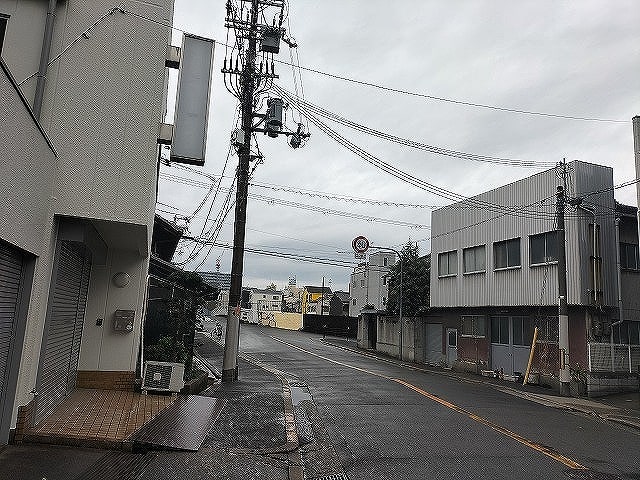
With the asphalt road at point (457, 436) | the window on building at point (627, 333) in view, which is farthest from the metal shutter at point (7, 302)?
the window on building at point (627, 333)

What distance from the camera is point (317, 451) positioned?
28.1 feet

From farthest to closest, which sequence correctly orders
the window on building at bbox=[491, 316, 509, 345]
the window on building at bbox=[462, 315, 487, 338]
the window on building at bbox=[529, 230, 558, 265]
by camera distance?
the window on building at bbox=[462, 315, 487, 338]
the window on building at bbox=[491, 316, 509, 345]
the window on building at bbox=[529, 230, 558, 265]

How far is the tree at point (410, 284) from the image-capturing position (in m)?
34.0

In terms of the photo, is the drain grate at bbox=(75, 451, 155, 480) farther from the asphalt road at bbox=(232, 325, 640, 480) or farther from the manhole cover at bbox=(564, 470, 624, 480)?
the manhole cover at bbox=(564, 470, 624, 480)

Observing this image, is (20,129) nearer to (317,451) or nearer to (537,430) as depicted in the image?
(317,451)

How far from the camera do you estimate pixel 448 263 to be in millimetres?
28062

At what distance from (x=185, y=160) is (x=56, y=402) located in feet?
15.6

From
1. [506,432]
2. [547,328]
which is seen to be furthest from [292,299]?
[506,432]

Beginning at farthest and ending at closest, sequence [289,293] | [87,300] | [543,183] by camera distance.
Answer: [289,293] < [543,183] < [87,300]

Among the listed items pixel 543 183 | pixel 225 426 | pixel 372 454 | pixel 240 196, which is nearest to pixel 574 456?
pixel 372 454

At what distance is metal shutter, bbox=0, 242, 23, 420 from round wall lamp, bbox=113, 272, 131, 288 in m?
4.61

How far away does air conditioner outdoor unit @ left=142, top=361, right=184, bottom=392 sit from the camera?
1174cm

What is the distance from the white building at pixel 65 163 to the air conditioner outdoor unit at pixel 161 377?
Answer: 5.92 feet

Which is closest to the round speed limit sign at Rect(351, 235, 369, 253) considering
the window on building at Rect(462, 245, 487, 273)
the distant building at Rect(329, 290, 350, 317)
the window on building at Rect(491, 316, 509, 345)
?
the window on building at Rect(462, 245, 487, 273)
